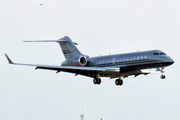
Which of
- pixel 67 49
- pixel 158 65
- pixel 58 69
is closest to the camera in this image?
pixel 158 65

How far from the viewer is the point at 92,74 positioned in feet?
166

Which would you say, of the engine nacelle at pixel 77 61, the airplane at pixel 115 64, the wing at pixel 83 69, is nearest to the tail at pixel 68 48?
the airplane at pixel 115 64

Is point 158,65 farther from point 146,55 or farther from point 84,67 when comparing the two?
point 84,67

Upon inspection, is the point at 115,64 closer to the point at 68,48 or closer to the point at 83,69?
the point at 83,69

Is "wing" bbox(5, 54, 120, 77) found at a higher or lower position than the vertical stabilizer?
lower

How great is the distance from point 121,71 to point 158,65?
406cm

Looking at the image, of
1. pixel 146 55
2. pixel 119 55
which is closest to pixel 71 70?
pixel 119 55

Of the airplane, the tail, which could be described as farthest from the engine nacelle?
the tail

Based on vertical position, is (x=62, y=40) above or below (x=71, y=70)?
above

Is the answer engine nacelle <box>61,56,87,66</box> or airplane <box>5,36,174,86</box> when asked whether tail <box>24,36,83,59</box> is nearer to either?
airplane <box>5,36,174,86</box>

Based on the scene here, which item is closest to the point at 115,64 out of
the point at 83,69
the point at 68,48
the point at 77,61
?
the point at 83,69

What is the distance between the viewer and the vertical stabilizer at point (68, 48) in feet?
179

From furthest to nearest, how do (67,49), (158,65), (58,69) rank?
(67,49), (58,69), (158,65)

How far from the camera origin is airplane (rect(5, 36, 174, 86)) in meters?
45.7
